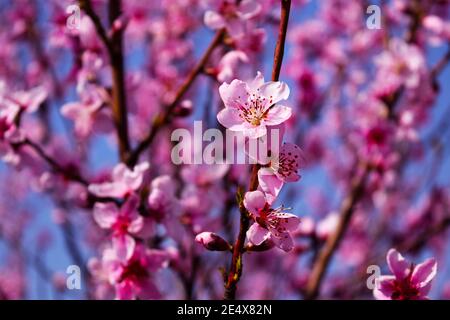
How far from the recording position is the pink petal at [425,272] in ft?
5.45

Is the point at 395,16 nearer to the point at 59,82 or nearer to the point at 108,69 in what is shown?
the point at 108,69

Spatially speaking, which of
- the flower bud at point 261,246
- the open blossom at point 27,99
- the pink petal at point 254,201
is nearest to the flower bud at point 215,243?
the flower bud at point 261,246

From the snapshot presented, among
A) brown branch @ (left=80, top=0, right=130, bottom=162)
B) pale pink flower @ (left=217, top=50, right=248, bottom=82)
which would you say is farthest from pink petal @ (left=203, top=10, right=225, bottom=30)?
brown branch @ (left=80, top=0, right=130, bottom=162)

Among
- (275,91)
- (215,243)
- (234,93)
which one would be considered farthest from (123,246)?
(275,91)

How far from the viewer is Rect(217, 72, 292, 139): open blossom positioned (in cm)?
153

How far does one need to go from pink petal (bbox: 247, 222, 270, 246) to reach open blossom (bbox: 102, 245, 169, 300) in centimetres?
69

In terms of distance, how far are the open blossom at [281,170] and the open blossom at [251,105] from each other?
0.30 ft

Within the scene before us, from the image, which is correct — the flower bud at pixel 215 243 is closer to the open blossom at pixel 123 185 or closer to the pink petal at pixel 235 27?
the open blossom at pixel 123 185

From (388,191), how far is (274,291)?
4.20ft

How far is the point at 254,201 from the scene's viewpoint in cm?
144

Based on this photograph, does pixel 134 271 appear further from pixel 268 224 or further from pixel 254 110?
pixel 254 110

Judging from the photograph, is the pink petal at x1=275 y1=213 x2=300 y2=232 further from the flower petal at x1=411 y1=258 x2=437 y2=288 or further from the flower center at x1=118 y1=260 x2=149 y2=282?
the flower center at x1=118 y1=260 x2=149 y2=282

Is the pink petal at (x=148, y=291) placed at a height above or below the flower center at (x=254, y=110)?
below

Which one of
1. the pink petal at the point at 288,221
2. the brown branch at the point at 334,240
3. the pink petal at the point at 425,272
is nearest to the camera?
the pink petal at the point at 288,221
